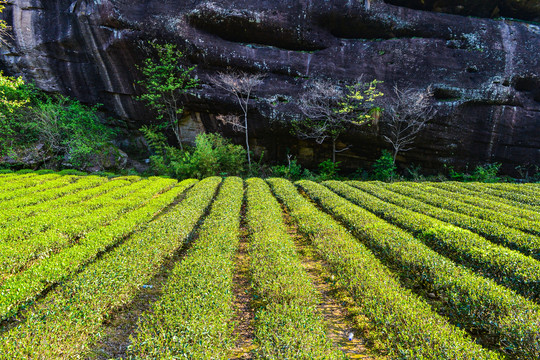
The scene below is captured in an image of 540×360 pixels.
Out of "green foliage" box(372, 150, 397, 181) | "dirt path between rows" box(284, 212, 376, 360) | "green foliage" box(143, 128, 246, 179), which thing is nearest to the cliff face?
"green foliage" box(372, 150, 397, 181)

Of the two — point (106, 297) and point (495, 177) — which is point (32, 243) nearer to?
point (106, 297)

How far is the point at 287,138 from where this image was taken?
19812 millimetres

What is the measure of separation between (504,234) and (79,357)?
892cm

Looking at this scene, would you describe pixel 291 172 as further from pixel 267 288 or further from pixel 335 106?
pixel 267 288

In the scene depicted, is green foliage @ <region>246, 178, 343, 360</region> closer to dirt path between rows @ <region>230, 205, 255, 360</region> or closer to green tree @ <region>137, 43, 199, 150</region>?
dirt path between rows @ <region>230, 205, 255, 360</region>

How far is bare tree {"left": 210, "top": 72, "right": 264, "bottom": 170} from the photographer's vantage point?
1714 cm

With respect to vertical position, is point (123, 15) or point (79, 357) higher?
point (123, 15)

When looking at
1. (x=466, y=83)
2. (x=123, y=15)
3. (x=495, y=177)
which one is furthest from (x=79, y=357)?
(x=495, y=177)

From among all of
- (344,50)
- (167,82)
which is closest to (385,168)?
(344,50)

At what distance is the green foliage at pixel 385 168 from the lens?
59.5ft

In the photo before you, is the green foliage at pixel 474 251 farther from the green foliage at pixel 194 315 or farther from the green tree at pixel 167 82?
the green tree at pixel 167 82

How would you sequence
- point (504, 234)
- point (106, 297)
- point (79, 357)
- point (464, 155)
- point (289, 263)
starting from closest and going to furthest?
point (79, 357), point (106, 297), point (289, 263), point (504, 234), point (464, 155)

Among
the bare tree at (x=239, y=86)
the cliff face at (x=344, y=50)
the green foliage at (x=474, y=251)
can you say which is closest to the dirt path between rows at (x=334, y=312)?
the green foliage at (x=474, y=251)

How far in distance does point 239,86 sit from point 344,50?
29.0ft
